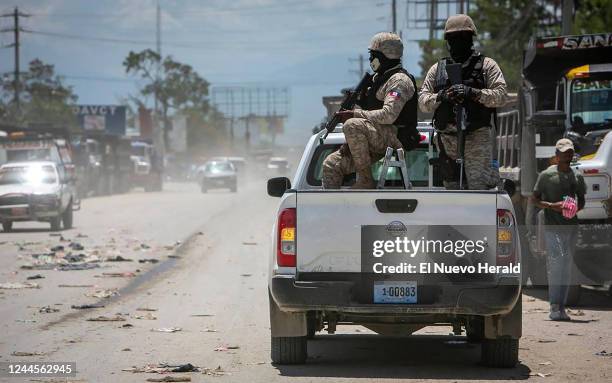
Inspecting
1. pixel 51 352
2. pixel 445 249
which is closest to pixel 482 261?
pixel 445 249

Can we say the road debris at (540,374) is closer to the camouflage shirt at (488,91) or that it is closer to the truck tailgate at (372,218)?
the truck tailgate at (372,218)

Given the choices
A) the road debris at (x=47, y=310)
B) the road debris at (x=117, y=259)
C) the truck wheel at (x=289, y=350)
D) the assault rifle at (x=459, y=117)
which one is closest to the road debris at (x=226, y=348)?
the truck wheel at (x=289, y=350)

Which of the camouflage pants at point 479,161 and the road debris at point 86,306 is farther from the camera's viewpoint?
the road debris at point 86,306

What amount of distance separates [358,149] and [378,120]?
0.29 m

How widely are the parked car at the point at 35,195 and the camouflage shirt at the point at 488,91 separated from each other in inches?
831

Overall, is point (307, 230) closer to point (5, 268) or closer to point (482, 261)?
point (482, 261)

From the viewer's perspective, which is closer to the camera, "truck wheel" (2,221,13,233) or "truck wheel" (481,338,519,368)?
"truck wheel" (481,338,519,368)

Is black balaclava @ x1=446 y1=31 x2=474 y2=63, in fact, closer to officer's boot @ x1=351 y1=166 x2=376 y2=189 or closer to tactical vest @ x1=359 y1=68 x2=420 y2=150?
tactical vest @ x1=359 y1=68 x2=420 y2=150

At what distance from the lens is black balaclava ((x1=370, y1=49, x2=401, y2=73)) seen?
30.9ft

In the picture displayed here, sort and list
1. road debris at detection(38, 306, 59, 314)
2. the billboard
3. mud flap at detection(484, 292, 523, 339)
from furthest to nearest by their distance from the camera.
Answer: the billboard
road debris at detection(38, 306, 59, 314)
mud flap at detection(484, 292, 523, 339)

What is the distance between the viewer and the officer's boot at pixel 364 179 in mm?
9289

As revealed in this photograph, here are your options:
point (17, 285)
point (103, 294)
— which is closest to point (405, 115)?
point (103, 294)

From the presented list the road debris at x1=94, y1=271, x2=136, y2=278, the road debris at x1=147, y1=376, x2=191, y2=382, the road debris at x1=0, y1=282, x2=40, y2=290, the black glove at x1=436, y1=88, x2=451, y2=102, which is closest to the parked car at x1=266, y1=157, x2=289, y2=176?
the road debris at x1=94, y1=271, x2=136, y2=278

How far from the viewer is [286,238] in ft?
27.2
